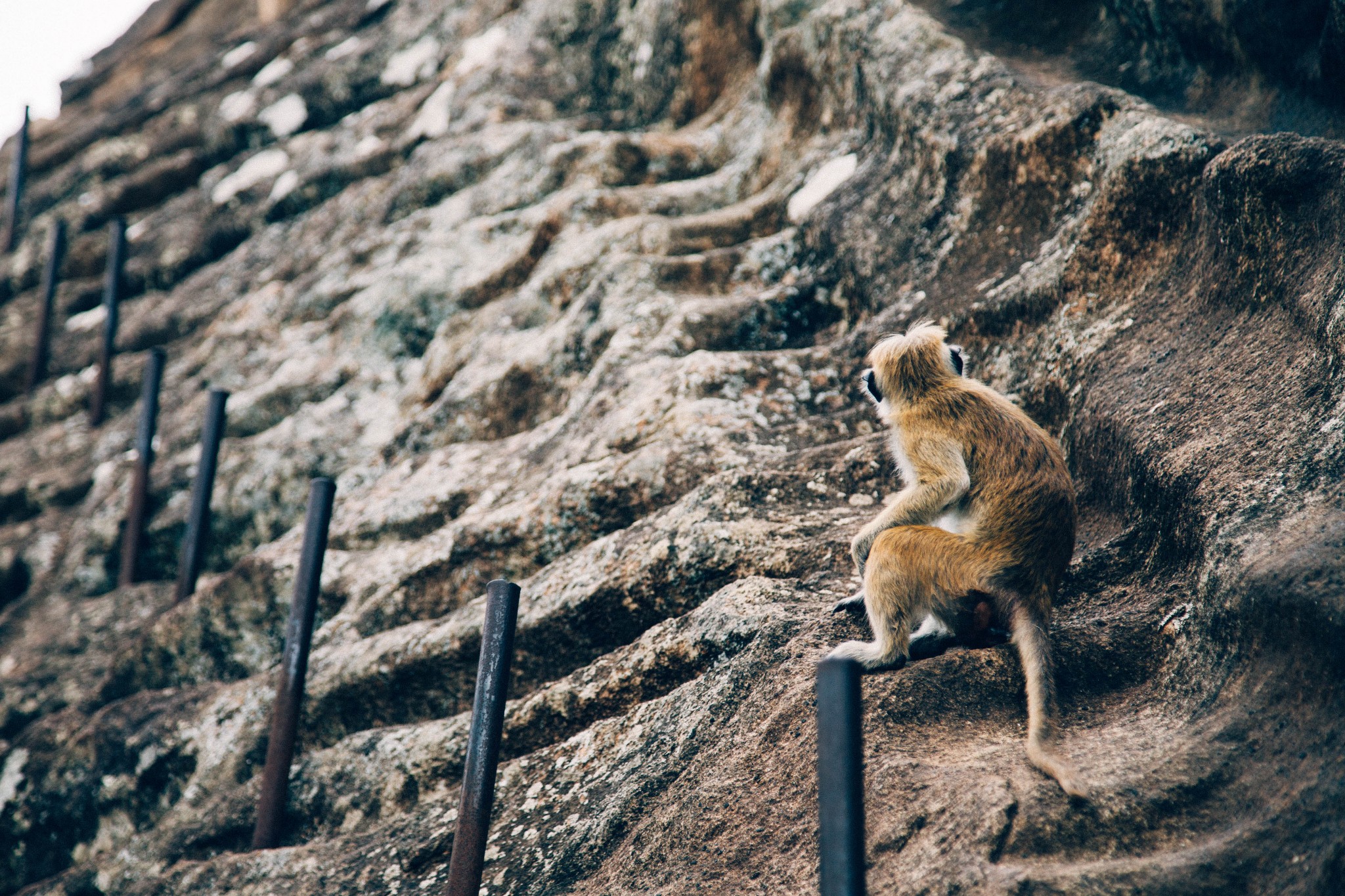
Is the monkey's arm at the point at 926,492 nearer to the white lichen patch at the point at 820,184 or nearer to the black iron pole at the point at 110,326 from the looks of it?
the white lichen patch at the point at 820,184

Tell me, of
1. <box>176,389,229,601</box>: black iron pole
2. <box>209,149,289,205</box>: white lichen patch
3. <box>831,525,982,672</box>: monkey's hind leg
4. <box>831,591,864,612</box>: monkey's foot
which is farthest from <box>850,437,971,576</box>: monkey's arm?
<box>209,149,289,205</box>: white lichen patch

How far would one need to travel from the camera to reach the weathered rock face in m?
3.06

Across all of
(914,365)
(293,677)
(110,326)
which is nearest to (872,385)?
(914,365)

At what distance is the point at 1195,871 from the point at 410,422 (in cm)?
587

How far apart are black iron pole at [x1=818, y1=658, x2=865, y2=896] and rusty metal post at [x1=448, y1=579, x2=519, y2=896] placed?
5.33 feet

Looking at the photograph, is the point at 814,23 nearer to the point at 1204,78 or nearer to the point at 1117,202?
the point at 1204,78

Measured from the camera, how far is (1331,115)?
467cm

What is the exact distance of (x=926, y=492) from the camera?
12.6 feet

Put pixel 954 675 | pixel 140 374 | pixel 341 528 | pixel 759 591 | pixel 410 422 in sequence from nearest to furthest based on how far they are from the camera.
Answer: pixel 954 675 < pixel 759 591 < pixel 341 528 < pixel 410 422 < pixel 140 374

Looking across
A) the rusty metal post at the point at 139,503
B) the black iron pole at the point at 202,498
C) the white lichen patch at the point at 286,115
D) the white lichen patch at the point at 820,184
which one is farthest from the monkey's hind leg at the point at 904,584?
the white lichen patch at the point at 286,115

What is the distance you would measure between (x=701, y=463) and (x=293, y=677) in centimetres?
235

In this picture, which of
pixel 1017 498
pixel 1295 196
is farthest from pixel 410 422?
pixel 1295 196

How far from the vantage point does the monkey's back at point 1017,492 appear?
11.6 ft

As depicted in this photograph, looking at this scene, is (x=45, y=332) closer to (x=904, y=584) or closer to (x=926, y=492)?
(x=926, y=492)
